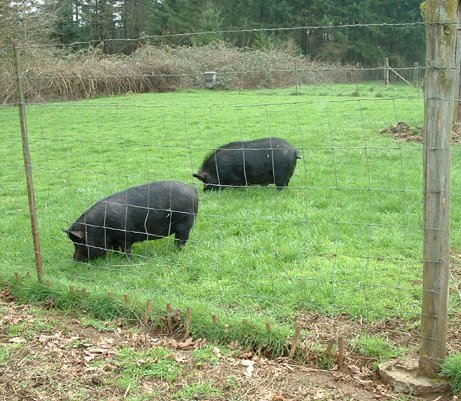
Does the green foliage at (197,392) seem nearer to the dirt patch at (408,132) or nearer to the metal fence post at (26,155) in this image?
the metal fence post at (26,155)

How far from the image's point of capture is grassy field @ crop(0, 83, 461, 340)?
5.60 meters

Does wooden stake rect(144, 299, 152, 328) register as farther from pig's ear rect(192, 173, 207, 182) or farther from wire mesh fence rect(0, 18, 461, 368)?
pig's ear rect(192, 173, 207, 182)

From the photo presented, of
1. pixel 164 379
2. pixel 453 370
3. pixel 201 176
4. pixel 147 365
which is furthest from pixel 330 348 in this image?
pixel 201 176

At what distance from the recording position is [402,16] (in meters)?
52.9

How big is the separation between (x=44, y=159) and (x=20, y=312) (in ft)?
29.7

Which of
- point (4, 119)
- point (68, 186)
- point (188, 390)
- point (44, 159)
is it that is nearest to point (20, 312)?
point (188, 390)

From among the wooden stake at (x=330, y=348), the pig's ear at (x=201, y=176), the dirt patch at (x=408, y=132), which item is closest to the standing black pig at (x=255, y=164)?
the pig's ear at (x=201, y=176)

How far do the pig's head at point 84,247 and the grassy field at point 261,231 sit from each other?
0.41ft

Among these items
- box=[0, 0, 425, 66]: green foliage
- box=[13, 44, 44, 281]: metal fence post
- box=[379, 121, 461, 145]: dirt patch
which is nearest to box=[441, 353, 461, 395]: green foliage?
box=[13, 44, 44, 281]: metal fence post

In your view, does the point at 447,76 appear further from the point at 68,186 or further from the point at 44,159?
the point at 44,159

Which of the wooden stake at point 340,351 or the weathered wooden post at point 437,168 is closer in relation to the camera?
the weathered wooden post at point 437,168

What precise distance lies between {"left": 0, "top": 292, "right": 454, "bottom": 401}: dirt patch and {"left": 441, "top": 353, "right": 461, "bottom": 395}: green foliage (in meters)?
0.09

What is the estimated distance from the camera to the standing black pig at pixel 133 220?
7.01 m

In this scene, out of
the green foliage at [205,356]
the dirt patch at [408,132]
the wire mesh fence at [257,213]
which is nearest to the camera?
the green foliage at [205,356]
